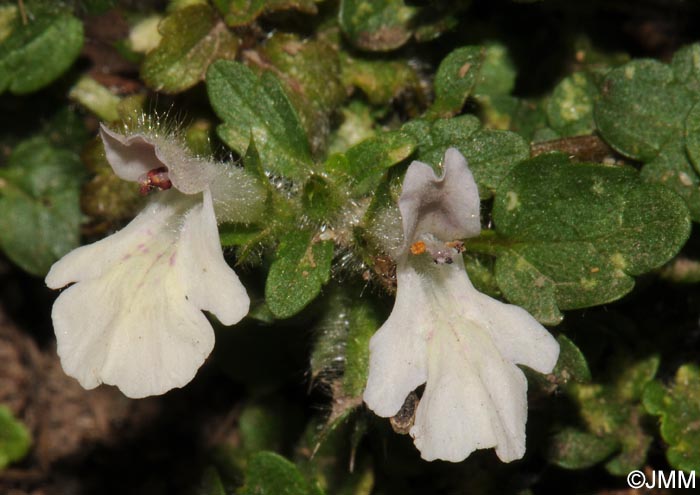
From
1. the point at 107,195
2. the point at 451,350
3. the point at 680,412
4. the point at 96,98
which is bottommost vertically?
the point at 680,412

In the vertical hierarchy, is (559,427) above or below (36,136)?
below

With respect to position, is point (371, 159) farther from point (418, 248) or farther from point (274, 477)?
point (274, 477)

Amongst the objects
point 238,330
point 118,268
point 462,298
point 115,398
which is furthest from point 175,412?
point 462,298

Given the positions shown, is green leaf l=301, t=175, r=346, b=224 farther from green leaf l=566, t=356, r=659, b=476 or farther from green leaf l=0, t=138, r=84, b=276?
green leaf l=0, t=138, r=84, b=276

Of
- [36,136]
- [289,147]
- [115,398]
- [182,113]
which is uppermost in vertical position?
[289,147]

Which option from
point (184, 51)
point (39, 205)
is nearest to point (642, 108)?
point (184, 51)

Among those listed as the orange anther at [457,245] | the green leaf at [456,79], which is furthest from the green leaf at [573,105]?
the orange anther at [457,245]

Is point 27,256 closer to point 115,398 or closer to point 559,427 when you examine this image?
point 115,398

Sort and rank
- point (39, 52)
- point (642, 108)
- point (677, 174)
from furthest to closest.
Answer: point (39, 52) → point (642, 108) → point (677, 174)
